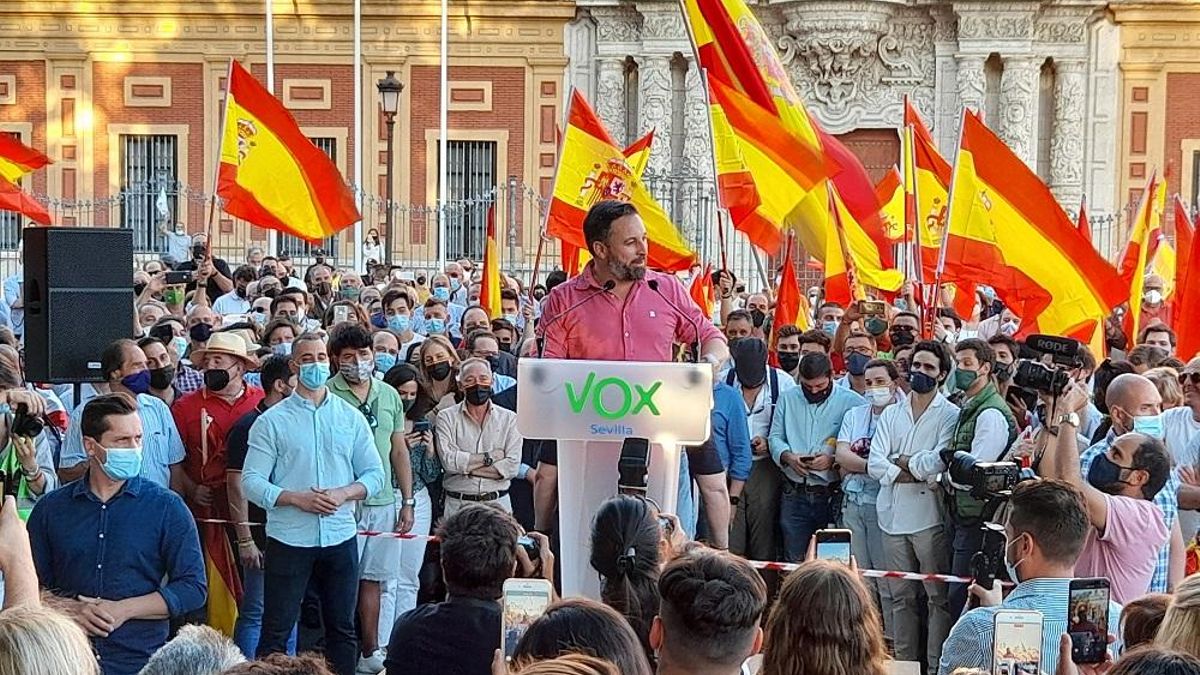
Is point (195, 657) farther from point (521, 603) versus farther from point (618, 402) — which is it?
point (618, 402)

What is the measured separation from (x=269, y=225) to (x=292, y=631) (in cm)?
734

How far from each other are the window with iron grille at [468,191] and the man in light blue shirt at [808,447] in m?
18.3

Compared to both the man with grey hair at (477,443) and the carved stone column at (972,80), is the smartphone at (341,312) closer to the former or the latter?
the man with grey hair at (477,443)

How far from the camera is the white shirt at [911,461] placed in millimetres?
9297

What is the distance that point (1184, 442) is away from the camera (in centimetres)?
842

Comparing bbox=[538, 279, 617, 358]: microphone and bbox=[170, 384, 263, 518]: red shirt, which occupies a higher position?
bbox=[538, 279, 617, 358]: microphone

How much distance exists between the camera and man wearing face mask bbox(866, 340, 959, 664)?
932cm

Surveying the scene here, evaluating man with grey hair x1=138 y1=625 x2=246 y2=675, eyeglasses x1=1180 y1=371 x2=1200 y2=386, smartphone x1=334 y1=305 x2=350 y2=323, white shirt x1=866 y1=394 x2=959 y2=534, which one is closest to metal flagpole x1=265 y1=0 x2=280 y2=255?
smartphone x1=334 y1=305 x2=350 y2=323

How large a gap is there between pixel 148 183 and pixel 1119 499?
80.8 ft

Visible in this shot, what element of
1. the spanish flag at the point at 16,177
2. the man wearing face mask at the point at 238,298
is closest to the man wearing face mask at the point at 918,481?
the man wearing face mask at the point at 238,298

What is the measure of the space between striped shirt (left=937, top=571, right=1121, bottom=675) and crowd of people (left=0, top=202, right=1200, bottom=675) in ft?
0.03

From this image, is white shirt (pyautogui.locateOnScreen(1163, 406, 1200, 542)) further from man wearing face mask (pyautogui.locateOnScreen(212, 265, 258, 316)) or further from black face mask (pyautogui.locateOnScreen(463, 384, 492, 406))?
man wearing face mask (pyautogui.locateOnScreen(212, 265, 258, 316))

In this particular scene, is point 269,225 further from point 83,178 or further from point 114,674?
point 83,178

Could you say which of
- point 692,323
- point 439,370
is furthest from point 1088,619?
point 439,370
